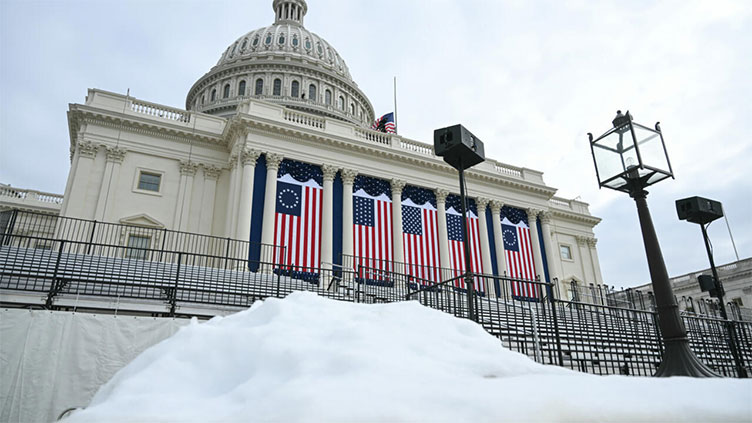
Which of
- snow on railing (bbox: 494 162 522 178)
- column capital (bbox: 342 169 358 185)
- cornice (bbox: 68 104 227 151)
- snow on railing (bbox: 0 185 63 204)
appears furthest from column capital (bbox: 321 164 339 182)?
snow on railing (bbox: 0 185 63 204)

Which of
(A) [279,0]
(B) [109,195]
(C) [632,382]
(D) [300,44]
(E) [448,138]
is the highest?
(A) [279,0]

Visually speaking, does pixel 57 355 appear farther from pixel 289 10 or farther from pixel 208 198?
pixel 289 10

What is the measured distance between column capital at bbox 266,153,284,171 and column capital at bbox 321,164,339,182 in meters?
2.67

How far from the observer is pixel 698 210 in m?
11.6

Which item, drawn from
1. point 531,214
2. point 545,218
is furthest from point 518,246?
point 545,218

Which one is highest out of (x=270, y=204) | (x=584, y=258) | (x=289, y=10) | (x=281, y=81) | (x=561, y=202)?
(x=289, y=10)

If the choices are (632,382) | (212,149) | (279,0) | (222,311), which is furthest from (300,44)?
(632,382)

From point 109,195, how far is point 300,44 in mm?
42242

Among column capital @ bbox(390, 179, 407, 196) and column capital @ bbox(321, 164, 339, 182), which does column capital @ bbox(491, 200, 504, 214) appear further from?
column capital @ bbox(321, 164, 339, 182)

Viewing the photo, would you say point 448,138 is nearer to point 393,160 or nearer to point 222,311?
point 222,311

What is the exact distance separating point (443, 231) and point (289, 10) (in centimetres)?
5573

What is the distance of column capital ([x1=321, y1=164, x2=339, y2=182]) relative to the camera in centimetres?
2600

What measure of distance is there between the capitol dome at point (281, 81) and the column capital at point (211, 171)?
2288 centimetres

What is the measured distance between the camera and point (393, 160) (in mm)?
28594
